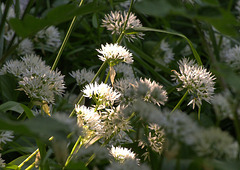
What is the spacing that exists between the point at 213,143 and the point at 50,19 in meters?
0.19

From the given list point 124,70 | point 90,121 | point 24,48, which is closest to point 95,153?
point 90,121

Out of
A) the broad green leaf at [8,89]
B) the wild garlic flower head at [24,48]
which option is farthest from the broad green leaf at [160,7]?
the wild garlic flower head at [24,48]

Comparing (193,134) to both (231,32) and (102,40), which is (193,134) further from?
(102,40)

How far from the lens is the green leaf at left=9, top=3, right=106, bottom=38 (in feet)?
1.05

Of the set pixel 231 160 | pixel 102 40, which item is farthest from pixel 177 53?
pixel 231 160

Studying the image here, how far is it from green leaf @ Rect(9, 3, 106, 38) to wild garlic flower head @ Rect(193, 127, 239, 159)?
0.55ft

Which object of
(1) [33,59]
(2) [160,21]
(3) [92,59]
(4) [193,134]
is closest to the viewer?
(4) [193,134]

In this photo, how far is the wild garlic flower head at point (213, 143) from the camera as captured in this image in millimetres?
223

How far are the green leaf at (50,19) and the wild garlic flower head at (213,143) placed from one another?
17 cm

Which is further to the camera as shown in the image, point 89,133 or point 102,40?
point 102,40

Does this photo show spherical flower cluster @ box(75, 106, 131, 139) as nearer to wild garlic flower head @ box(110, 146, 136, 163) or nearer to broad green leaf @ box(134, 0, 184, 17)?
wild garlic flower head @ box(110, 146, 136, 163)

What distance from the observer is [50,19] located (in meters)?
0.33

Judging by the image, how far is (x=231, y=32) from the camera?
0.32 m

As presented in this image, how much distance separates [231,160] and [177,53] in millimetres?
916
